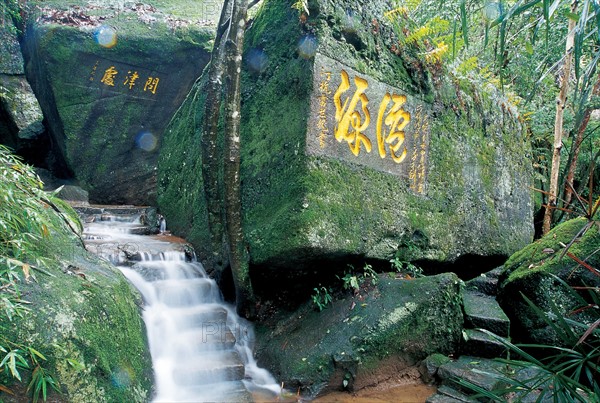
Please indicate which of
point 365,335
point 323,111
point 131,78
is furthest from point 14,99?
point 365,335

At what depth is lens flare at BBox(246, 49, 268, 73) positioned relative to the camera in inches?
182

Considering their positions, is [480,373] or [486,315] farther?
[486,315]

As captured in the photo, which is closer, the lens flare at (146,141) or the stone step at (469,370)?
the stone step at (469,370)

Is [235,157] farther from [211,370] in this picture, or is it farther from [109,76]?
[109,76]

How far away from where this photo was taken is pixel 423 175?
16.9ft

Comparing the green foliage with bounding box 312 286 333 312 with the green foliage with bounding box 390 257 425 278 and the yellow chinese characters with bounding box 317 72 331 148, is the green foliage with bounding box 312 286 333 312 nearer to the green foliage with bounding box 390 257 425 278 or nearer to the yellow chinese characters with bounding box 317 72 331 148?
the green foliage with bounding box 390 257 425 278

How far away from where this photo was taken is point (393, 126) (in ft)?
15.6

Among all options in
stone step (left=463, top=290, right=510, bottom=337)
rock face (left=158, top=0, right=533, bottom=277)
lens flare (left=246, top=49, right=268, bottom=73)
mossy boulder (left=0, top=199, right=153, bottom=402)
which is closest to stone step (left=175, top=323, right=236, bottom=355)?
mossy boulder (left=0, top=199, right=153, bottom=402)

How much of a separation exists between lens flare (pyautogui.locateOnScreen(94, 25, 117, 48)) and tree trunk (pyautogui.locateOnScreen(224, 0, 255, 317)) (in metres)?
6.26

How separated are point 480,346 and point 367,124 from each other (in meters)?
2.45

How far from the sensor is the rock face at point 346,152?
3984mm

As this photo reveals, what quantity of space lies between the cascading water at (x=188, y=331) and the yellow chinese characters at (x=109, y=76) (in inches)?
214

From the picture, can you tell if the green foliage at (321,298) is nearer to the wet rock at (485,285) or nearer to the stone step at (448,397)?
the stone step at (448,397)

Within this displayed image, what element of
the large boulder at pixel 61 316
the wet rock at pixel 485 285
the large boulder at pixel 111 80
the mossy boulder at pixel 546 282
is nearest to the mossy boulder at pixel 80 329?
the large boulder at pixel 61 316
